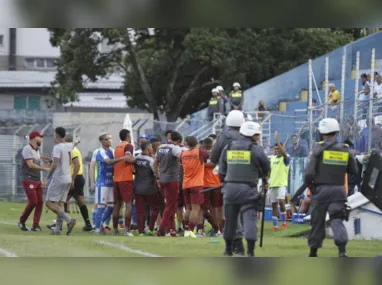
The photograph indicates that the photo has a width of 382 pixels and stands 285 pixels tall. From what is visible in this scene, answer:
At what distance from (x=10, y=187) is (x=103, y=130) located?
408cm

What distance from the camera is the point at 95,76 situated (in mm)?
63250

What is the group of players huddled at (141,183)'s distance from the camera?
21.9 metres

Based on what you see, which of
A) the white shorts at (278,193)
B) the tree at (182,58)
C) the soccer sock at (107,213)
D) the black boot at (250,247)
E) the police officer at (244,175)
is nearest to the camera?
the black boot at (250,247)

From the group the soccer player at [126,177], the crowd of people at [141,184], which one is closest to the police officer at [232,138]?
the crowd of people at [141,184]

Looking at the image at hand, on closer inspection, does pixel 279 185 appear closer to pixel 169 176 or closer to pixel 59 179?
pixel 169 176

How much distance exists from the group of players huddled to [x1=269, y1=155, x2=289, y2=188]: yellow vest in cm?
256

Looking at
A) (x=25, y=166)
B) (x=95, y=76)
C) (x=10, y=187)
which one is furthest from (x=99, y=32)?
(x=25, y=166)

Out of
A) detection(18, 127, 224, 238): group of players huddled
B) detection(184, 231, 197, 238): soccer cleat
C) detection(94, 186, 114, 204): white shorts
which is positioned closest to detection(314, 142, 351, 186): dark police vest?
detection(18, 127, 224, 238): group of players huddled

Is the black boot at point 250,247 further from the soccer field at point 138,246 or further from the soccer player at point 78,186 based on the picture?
the soccer player at point 78,186

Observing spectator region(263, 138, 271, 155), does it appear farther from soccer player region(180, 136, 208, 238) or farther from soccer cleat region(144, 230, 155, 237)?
soccer player region(180, 136, 208, 238)

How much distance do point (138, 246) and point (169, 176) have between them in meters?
3.39

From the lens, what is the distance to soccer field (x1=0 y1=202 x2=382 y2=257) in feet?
57.2

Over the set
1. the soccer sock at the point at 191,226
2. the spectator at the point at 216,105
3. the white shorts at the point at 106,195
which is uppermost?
the spectator at the point at 216,105

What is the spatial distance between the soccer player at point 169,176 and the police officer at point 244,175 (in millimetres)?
5049
